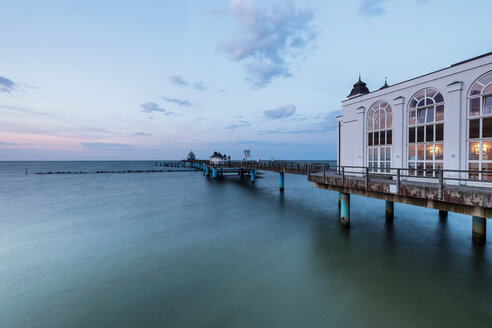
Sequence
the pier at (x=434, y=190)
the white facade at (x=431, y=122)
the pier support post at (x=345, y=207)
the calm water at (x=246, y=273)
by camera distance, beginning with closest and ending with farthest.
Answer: the calm water at (x=246, y=273) < the pier at (x=434, y=190) < the white facade at (x=431, y=122) < the pier support post at (x=345, y=207)

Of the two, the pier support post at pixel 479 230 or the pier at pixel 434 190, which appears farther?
the pier support post at pixel 479 230

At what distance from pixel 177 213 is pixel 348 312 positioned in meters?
18.1

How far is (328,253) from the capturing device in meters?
12.2

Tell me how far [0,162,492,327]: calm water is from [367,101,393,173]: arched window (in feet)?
16.0

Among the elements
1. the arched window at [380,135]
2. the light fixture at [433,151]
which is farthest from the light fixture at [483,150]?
the arched window at [380,135]

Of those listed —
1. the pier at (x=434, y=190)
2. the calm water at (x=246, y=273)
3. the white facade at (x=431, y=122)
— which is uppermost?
the white facade at (x=431, y=122)

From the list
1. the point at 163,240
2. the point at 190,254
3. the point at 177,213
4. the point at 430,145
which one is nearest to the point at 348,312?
the point at 190,254

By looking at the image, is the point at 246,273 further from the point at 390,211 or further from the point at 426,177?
the point at 390,211

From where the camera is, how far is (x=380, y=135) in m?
14.5

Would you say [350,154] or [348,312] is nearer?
[348,312]

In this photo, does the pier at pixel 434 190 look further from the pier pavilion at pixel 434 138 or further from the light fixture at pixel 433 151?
the light fixture at pixel 433 151

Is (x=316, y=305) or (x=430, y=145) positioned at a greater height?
(x=430, y=145)

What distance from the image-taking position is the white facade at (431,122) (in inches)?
395

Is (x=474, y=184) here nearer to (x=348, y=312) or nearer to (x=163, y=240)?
(x=348, y=312)
